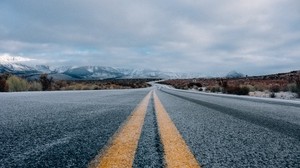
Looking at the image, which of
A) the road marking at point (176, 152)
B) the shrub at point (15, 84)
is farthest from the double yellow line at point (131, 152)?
the shrub at point (15, 84)

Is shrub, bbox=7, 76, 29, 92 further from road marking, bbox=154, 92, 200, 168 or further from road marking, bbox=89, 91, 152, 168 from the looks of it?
road marking, bbox=154, 92, 200, 168

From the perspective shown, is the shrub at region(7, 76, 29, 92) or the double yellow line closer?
the double yellow line

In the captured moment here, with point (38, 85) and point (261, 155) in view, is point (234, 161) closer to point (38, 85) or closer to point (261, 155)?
point (261, 155)

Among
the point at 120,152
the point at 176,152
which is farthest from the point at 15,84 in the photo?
the point at 176,152

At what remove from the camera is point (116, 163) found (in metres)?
1.87

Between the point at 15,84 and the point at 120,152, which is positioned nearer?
the point at 120,152

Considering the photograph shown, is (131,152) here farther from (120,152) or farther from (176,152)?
(176,152)

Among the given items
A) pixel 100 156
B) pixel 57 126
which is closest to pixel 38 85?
pixel 57 126

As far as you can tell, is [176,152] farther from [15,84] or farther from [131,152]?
[15,84]

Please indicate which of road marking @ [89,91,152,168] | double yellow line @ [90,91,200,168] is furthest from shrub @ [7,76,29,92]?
double yellow line @ [90,91,200,168]

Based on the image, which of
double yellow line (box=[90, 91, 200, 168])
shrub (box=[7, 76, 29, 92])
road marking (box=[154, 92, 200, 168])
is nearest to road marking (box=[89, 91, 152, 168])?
double yellow line (box=[90, 91, 200, 168])

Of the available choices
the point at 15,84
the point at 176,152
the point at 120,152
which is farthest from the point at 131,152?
the point at 15,84

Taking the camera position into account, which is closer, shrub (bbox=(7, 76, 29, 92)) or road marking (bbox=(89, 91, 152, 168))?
road marking (bbox=(89, 91, 152, 168))

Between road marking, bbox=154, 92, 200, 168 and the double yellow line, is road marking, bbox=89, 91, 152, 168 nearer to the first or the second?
the double yellow line
